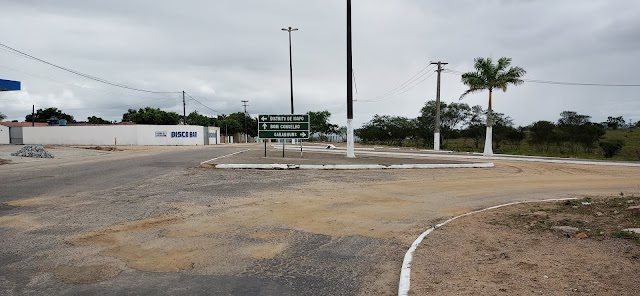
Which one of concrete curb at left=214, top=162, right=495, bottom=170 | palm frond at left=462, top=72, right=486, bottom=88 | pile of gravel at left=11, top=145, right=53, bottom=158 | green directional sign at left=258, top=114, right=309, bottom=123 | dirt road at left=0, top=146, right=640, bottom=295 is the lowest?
dirt road at left=0, top=146, right=640, bottom=295

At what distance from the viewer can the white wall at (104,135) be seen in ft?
204

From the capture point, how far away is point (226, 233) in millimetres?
7277

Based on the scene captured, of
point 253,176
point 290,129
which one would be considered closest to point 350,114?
point 290,129

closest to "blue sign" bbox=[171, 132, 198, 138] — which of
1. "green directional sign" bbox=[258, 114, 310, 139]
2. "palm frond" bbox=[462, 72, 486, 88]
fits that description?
"palm frond" bbox=[462, 72, 486, 88]

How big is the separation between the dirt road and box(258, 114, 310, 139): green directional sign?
9.97 metres

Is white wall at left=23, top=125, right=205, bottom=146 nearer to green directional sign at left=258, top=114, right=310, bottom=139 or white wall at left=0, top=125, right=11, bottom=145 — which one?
white wall at left=0, top=125, right=11, bottom=145

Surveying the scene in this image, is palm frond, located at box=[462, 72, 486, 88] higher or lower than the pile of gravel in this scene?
higher

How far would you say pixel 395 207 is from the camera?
10.1m

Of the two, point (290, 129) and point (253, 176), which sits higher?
point (290, 129)

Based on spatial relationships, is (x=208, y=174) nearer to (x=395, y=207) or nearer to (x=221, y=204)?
(x=221, y=204)

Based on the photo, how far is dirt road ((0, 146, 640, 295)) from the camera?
4949 mm

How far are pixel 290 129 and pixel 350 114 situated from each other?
3.51 metres

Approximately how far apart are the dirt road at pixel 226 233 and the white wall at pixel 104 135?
167 ft

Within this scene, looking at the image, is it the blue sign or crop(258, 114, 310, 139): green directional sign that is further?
the blue sign
